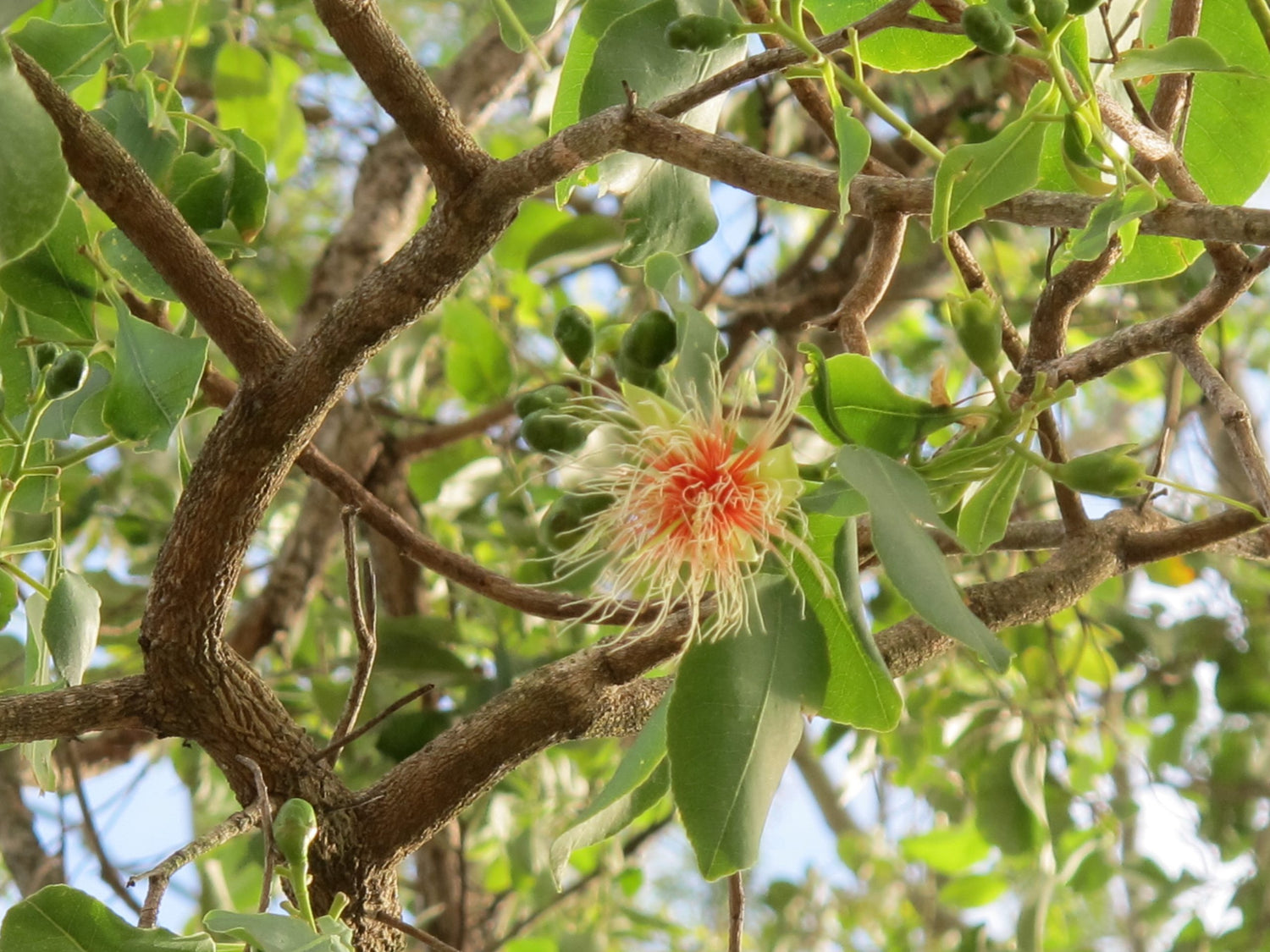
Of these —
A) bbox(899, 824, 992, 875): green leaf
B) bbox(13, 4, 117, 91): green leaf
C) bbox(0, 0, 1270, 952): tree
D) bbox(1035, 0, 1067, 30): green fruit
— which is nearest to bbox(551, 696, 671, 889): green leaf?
bbox(0, 0, 1270, 952): tree

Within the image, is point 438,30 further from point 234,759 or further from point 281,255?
point 234,759

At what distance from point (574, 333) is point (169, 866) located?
447 mm

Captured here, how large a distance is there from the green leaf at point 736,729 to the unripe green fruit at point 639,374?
7.4 inches

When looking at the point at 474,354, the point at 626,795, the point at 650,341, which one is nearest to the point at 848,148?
the point at 650,341

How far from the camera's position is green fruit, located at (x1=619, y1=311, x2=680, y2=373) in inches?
31.8

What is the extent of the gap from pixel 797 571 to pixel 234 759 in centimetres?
42

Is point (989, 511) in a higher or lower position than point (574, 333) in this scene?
lower

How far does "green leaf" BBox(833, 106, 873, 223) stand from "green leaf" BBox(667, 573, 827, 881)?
0.25 meters

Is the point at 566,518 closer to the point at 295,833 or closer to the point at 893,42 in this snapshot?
the point at 295,833

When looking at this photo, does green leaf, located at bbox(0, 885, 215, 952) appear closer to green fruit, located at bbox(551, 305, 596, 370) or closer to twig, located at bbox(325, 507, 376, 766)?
twig, located at bbox(325, 507, 376, 766)

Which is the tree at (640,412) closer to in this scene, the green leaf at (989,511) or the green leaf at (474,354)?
the green leaf at (989,511)

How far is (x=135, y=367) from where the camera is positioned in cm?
83

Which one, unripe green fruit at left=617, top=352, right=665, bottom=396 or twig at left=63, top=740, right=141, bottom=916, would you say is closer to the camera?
unripe green fruit at left=617, top=352, right=665, bottom=396

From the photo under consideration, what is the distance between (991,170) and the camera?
0.71 meters
